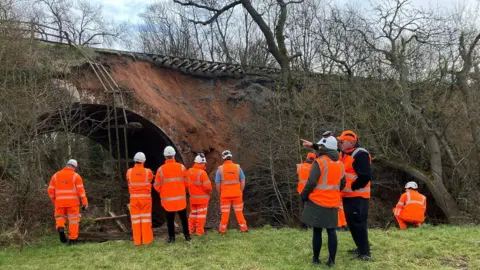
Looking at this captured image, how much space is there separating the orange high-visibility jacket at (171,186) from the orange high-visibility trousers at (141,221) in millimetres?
351

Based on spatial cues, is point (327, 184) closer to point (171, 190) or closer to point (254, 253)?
point (254, 253)

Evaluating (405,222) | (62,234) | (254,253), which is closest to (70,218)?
(62,234)

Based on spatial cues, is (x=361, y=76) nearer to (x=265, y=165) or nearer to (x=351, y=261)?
(x=265, y=165)

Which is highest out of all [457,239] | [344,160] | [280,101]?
[280,101]

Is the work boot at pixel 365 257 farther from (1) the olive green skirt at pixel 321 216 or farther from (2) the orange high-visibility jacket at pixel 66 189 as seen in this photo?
(2) the orange high-visibility jacket at pixel 66 189

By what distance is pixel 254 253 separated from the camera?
6867 mm

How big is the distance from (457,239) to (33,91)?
388 inches

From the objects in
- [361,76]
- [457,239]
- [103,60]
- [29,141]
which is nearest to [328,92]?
[361,76]

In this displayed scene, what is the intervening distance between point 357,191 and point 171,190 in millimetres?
3648

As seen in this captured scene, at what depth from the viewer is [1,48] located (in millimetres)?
10445

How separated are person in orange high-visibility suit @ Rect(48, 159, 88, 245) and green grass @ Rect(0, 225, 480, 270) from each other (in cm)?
37

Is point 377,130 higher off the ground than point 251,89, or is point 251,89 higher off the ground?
point 251,89

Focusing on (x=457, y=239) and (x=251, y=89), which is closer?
(x=457, y=239)

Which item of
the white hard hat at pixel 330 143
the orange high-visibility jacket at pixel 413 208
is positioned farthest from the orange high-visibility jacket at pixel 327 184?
the orange high-visibility jacket at pixel 413 208
